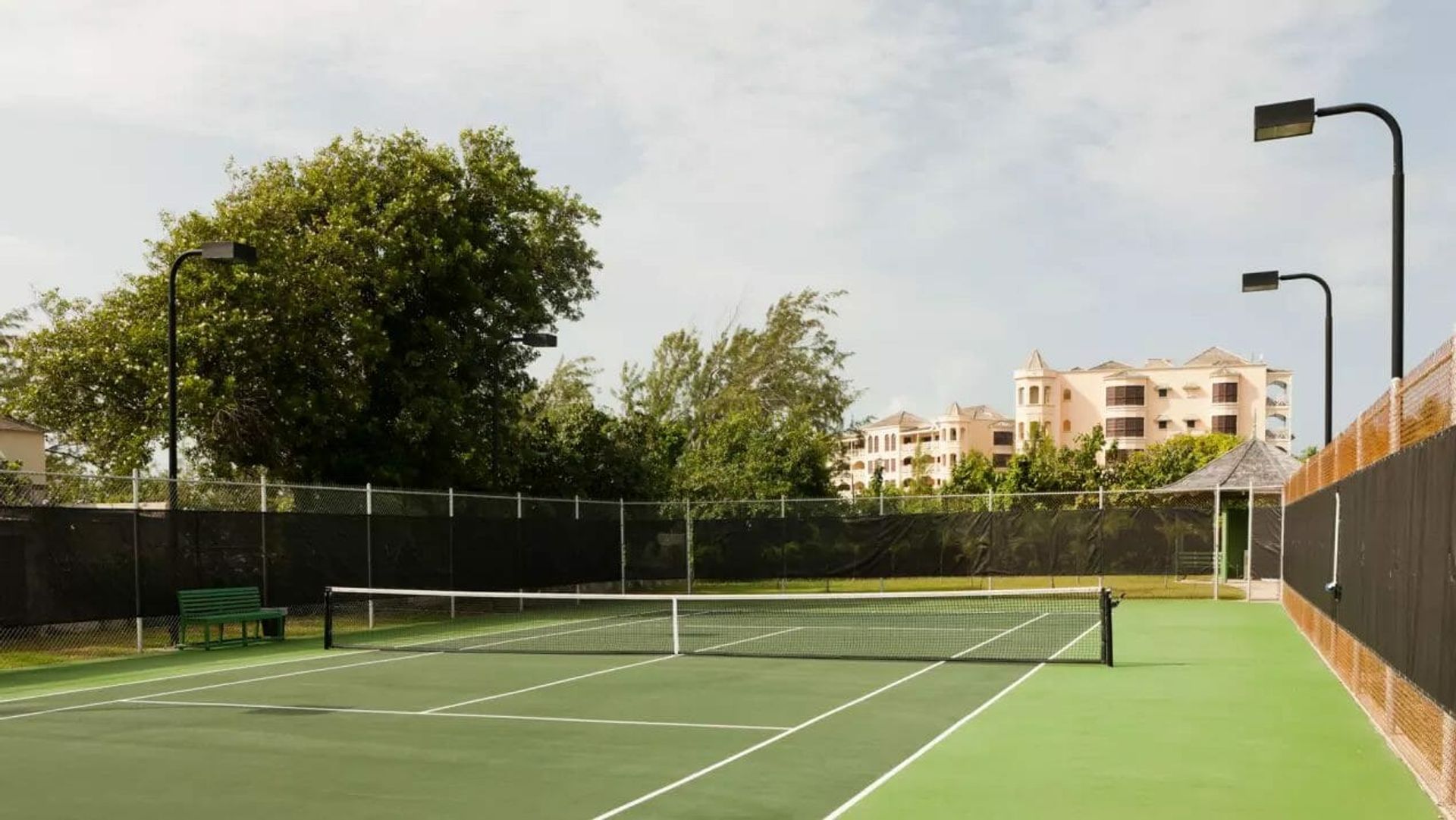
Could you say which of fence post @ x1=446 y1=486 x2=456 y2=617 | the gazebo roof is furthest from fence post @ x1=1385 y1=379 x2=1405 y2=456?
the gazebo roof

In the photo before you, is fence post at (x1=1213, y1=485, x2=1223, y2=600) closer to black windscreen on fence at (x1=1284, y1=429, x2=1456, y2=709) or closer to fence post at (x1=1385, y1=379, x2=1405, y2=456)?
black windscreen on fence at (x1=1284, y1=429, x2=1456, y2=709)

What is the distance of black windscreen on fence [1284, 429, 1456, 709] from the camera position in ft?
19.5

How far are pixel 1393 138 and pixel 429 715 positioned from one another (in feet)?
31.9

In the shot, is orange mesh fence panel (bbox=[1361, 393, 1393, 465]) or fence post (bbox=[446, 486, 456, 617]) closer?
orange mesh fence panel (bbox=[1361, 393, 1393, 465])

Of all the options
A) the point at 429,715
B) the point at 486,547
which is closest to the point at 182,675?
the point at 429,715

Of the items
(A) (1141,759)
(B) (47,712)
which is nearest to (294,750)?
(B) (47,712)

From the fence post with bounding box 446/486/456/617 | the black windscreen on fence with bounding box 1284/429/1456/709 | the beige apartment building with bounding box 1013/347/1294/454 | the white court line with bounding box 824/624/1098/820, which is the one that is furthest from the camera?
the beige apartment building with bounding box 1013/347/1294/454

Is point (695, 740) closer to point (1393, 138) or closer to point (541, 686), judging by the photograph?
point (541, 686)

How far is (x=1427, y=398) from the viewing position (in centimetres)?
766

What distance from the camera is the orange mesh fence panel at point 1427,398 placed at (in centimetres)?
701

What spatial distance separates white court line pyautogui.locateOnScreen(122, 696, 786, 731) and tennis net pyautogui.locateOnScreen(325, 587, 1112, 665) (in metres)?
3.58

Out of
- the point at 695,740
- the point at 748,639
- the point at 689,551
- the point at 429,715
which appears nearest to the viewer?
the point at 695,740

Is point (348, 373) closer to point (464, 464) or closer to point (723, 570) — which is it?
point (464, 464)

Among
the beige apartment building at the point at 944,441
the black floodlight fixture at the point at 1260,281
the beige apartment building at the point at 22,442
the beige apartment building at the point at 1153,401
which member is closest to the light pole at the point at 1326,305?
the black floodlight fixture at the point at 1260,281
